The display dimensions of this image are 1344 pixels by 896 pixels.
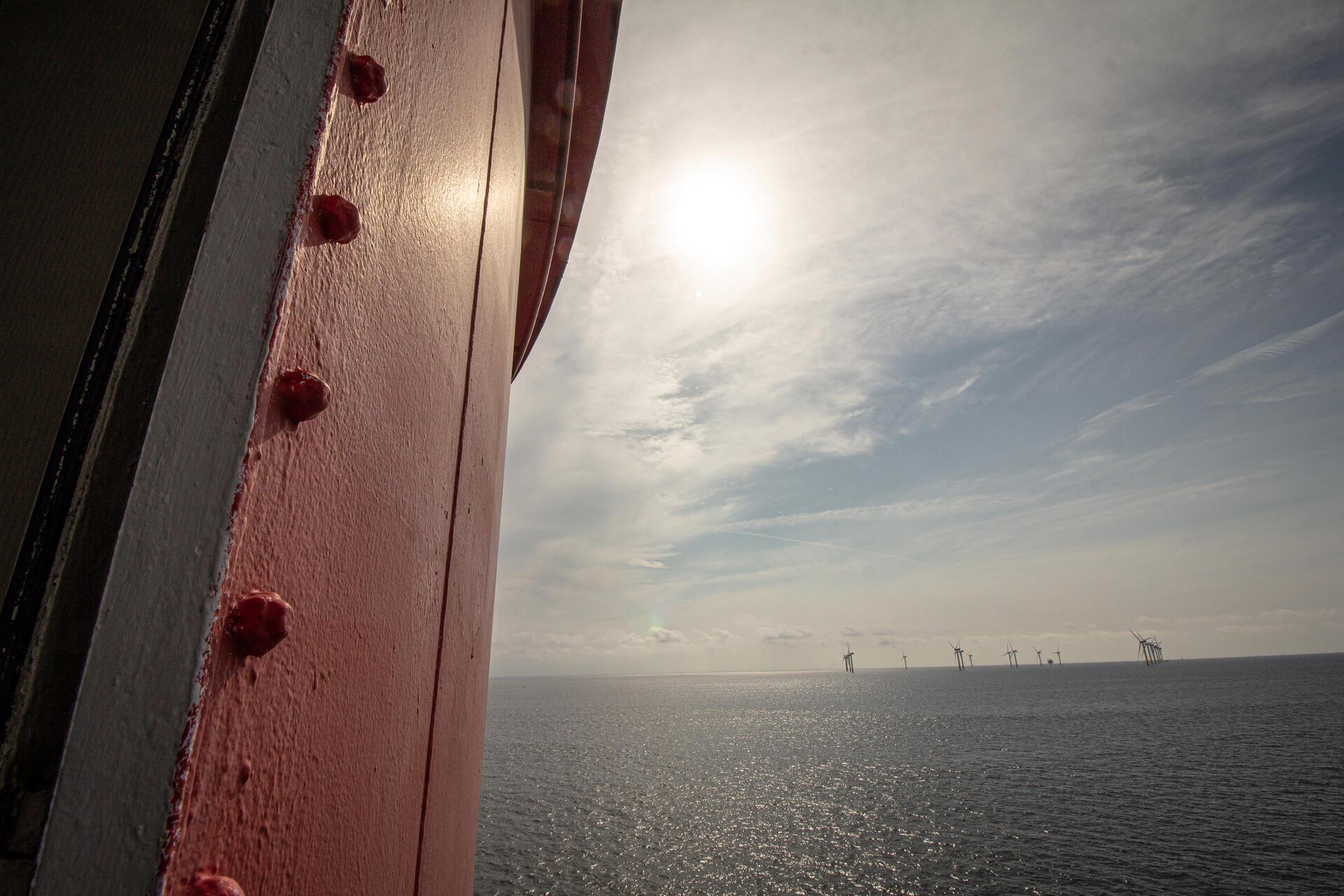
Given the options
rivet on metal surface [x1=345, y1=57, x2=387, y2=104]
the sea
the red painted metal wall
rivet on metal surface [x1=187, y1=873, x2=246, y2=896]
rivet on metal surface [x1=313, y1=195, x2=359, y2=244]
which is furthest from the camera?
the sea

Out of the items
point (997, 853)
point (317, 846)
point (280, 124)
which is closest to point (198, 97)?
point (280, 124)

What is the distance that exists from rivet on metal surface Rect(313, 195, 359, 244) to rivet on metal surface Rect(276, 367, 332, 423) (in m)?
0.19

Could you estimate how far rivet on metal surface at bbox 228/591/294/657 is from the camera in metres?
0.52

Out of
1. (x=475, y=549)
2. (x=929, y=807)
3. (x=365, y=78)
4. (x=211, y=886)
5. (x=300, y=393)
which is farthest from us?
(x=929, y=807)

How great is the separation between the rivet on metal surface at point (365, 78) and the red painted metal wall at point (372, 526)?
18mm

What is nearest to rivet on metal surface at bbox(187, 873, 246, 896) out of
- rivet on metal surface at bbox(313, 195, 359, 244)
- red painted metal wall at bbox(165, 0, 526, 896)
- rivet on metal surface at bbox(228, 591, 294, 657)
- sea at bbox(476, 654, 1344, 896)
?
red painted metal wall at bbox(165, 0, 526, 896)

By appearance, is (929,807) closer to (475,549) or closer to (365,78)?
(475,549)

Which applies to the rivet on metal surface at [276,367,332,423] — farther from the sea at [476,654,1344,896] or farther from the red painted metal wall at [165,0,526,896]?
the sea at [476,654,1344,896]

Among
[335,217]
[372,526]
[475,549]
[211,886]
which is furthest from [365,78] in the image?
[475,549]

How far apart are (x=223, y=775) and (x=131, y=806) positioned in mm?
87

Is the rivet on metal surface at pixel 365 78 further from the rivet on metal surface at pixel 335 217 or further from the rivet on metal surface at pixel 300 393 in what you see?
the rivet on metal surface at pixel 300 393

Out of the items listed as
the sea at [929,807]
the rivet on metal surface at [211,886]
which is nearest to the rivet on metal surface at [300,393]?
the rivet on metal surface at [211,886]

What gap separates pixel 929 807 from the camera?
30547 millimetres

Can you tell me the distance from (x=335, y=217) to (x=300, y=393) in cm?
24
